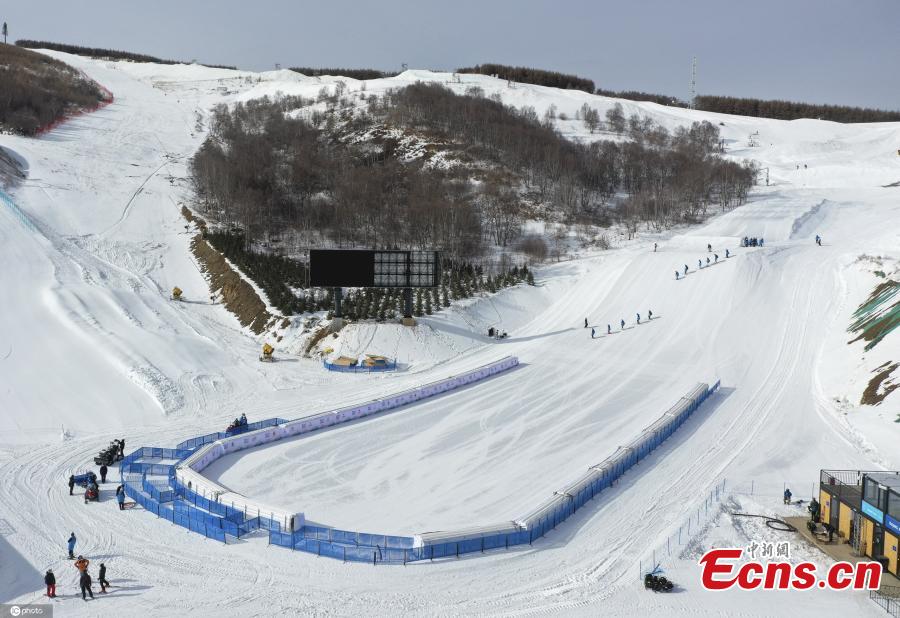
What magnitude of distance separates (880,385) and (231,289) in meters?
39.8

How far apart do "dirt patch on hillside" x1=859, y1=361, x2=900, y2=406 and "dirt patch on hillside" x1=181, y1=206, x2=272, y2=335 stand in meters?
33.5

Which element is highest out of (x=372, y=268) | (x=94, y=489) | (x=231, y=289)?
(x=372, y=268)

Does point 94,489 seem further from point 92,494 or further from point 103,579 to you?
point 103,579

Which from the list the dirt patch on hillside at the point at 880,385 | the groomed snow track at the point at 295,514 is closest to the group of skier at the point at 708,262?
the dirt patch on hillside at the point at 880,385

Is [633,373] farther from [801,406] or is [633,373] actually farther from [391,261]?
[391,261]

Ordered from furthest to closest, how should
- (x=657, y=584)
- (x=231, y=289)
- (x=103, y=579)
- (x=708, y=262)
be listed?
(x=708, y=262)
(x=231, y=289)
(x=657, y=584)
(x=103, y=579)

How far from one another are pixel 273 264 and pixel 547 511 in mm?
37143

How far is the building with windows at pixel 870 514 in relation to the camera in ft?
59.7

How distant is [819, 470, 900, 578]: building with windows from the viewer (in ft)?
59.7

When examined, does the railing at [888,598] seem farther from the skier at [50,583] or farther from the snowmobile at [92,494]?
the snowmobile at [92,494]

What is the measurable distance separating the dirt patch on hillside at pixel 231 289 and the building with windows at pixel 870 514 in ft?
109

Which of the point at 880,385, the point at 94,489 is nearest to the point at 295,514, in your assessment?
the point at 94,489

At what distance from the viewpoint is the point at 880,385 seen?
31391 millimetres

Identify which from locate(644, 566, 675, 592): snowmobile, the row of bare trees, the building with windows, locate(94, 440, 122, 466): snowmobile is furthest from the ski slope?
the row of bare trees
